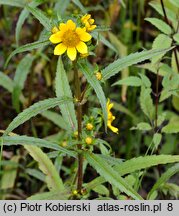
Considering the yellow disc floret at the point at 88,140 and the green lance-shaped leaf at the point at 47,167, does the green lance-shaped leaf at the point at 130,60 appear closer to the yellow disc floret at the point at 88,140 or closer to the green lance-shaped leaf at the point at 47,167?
the yellow disc floret at the point at 88,140

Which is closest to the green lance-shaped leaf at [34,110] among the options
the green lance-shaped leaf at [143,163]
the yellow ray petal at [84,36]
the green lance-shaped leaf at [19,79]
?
the yellow ray petal at [84,36]

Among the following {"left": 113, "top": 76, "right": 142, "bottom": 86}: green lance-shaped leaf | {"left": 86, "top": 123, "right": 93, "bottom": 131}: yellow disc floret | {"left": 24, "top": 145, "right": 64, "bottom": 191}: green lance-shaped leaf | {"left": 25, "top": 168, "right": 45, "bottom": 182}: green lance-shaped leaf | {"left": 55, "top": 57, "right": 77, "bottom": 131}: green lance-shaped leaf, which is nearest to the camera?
{"left": 86, "top": 123, "right": 93, "bottom": 131}: yellow disc floret

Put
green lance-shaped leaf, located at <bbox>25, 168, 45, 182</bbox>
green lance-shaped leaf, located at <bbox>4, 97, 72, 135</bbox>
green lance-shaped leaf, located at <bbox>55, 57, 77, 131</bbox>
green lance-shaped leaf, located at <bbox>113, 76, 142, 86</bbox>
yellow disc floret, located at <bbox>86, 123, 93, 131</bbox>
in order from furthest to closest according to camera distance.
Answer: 1. green lance-shaped leaf, located at <bbox>25, 168, 45, 182</bbox>
2. green lance-shaped leaf, located at <bbox>113, 76, 142, 86</bbox>
3. green lance-shaped leaf, located at <bbox>55, 57, 77, 131</bbox>
4. yellow disc floret, located at <bbox>86, 123, 93, 131</bbox>
5. green lance-shaped leaf, located at <bbox>4, 97, 72, 135</bbox>

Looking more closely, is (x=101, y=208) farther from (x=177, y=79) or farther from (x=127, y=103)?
(x=127, y=103)

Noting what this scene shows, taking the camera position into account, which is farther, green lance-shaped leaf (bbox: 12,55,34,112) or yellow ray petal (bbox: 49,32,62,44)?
green lance-shaped leaf (bbox: 12,55,34,112)

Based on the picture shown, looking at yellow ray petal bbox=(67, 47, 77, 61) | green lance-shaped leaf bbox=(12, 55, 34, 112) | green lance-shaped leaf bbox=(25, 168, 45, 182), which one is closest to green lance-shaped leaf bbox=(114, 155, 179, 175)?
yellow ray petal bbox=(67, 47, 77, 61)

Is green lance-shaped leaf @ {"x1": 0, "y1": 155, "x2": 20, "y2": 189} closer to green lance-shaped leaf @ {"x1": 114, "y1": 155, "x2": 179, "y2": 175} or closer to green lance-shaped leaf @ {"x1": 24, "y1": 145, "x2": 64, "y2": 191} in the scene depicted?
green lance-shaped leaf @ {"x1": 24, "y1": 145, "x2": 64, "y2": 191}

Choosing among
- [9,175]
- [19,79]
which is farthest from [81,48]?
[9,175]
